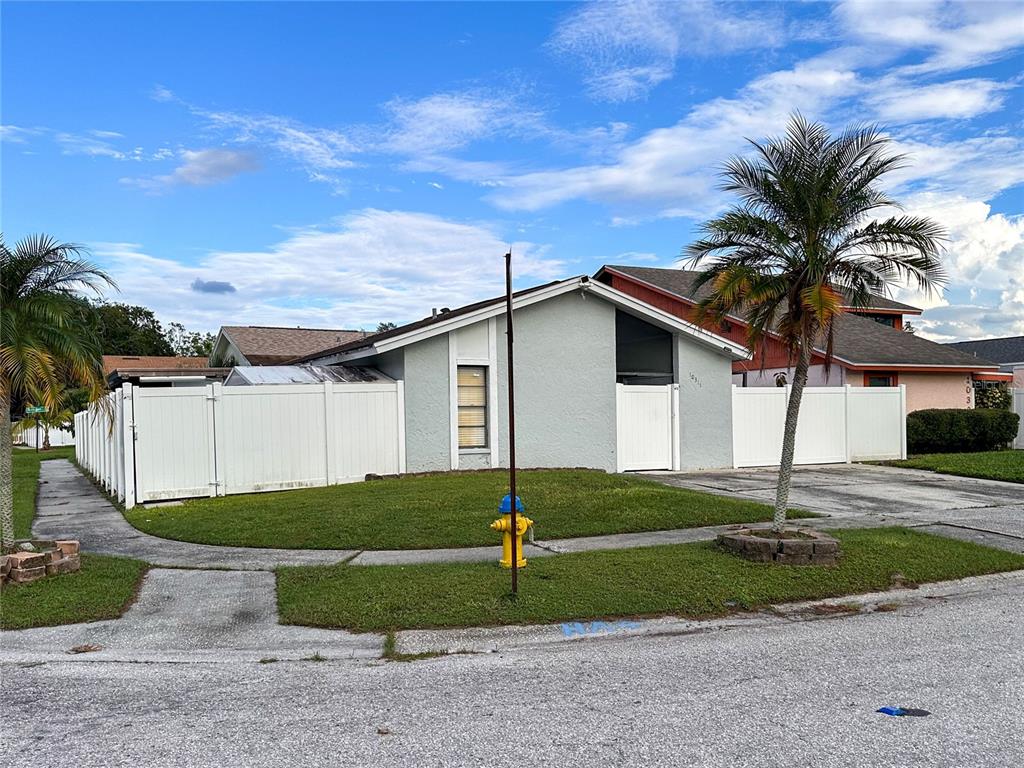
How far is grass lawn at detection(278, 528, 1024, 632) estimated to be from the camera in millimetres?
7004

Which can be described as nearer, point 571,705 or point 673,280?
point 571,705

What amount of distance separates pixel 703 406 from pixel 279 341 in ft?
66.8

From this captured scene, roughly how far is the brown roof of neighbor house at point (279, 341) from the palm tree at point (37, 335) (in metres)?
20.6

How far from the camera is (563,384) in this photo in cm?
1747

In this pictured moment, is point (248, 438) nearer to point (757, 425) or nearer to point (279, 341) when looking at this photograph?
point (757, 425)

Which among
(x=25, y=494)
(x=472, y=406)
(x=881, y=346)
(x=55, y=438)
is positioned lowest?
(x=25, y=494)

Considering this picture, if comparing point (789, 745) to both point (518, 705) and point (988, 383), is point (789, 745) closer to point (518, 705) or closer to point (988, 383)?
point (518, 705)

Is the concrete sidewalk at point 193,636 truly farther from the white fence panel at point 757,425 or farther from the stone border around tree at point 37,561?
the white fence panel at point 757,425

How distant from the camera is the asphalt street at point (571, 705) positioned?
4.28 metres

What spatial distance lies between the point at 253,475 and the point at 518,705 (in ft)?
35.4

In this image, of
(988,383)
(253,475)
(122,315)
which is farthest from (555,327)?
(122,315)

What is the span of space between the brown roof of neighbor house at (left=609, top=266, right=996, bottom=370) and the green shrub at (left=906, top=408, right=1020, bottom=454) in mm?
1819

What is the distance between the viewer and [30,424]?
1173 cm

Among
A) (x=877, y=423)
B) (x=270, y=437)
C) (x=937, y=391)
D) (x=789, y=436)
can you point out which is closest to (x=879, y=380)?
(x=937, y=391)
